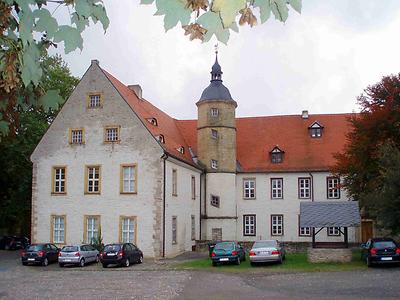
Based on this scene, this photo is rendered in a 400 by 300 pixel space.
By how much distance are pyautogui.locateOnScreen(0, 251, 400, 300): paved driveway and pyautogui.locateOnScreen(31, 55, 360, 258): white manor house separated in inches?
294

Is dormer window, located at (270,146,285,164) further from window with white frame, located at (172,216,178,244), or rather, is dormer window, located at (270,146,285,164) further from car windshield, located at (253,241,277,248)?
car windshield, located at (253,241,277,248)

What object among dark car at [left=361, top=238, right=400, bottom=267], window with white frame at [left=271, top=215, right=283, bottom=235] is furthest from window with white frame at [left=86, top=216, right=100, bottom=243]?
dark car at [left=361, top=238, right=400, bottom=267]

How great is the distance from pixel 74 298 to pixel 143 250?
1657 cm

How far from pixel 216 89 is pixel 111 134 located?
1031cm

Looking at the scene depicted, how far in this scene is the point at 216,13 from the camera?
3617 mm

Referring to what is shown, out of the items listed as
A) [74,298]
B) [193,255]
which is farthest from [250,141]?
[74,298]

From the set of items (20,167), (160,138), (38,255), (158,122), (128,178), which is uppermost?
(158,122)

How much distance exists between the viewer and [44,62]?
638 cm

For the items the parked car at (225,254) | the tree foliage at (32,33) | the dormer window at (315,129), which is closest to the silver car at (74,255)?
the parked car at (225,254)

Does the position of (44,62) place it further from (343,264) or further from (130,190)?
(130,190)

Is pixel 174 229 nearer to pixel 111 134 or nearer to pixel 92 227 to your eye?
pixel 92 227

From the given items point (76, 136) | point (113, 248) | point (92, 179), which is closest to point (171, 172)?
point (92, 179)

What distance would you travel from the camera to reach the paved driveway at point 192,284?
62.1ft

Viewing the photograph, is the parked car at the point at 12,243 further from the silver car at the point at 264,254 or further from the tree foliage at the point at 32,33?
the tree foliage at the point at 32,33
